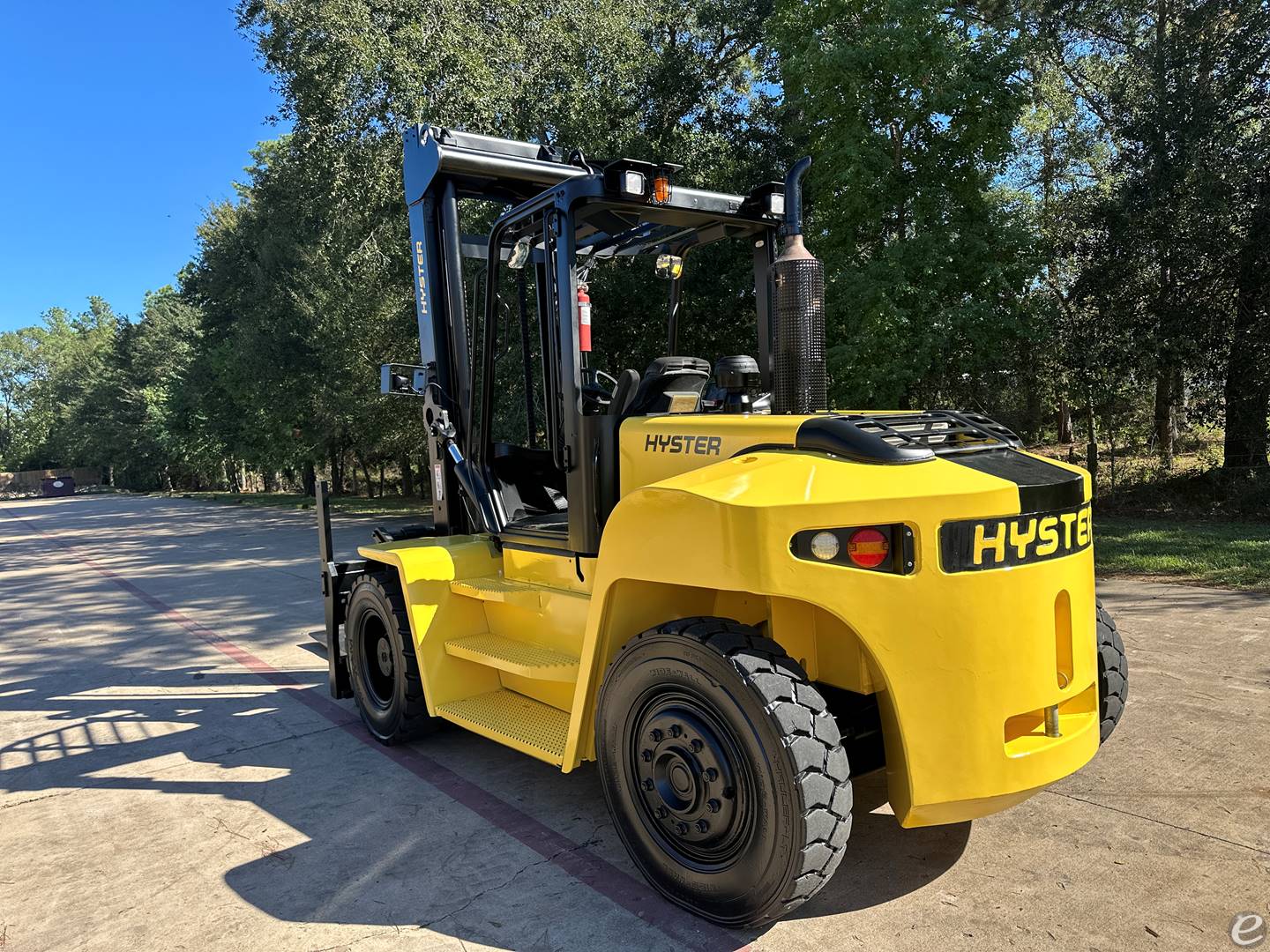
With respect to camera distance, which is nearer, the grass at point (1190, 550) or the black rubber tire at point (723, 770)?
the black rubber tire at point (723, 770)

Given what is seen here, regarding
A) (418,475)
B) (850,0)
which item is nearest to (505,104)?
(850,0)

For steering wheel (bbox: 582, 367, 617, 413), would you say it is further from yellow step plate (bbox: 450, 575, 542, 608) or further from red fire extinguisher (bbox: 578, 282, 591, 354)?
yellow step plate (bbox: 450, 575, 542, 608)

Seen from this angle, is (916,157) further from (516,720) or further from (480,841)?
(480,841)

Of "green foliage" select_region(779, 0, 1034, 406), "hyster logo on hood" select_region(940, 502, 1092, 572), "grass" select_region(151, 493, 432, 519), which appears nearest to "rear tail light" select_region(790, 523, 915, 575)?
"hyster logo on hood" select_region(940, 502, 1092, 572)

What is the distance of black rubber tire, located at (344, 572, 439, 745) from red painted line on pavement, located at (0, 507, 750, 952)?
0.16m

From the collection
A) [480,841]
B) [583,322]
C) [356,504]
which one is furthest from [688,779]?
[356,504]

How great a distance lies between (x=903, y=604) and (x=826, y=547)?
30 cm

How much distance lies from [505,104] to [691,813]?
14615 mm

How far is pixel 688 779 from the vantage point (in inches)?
118

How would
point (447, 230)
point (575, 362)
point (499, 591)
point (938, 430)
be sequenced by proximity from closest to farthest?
point (938, 430), point (575, 362), point (499, 591), point (447, 230)

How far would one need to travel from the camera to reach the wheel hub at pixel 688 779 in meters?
2.90

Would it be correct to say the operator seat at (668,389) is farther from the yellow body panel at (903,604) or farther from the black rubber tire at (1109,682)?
the black rubber tire at (1109,682)

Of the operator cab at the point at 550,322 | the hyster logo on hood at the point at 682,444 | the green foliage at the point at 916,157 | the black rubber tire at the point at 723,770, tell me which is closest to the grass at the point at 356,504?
the green foliage at the point at 916,157

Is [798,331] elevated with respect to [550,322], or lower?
lower
